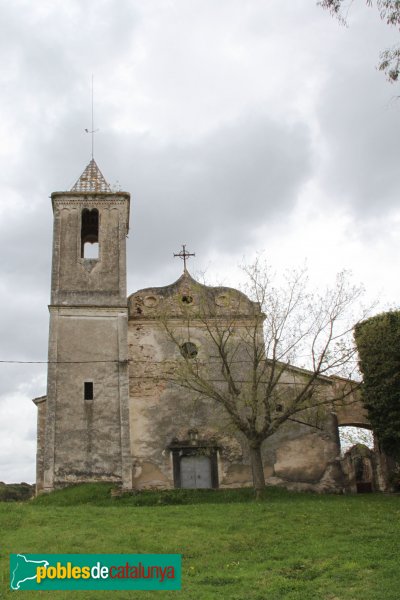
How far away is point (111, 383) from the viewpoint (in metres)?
23.5

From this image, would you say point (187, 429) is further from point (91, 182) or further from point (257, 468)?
point (91, 182)

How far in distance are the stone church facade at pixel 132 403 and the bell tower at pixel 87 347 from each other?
0.04 meters

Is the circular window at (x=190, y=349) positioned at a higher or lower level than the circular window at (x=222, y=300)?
lower

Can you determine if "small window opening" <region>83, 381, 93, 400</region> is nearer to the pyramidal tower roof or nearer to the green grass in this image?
the green grass

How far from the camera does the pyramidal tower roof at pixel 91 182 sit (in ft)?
89.8

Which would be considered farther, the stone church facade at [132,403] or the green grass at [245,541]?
the stone church facade at [132,403]

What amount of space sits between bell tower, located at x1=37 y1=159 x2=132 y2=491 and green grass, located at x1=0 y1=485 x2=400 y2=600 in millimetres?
2699

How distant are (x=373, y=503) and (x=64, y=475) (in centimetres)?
1042

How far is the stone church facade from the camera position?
2248 centimetres

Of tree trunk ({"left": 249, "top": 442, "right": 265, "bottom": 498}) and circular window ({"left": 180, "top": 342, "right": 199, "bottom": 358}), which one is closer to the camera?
tree trunk ({"left": 249, "top": 442, "right": 265, "bottom": 498})

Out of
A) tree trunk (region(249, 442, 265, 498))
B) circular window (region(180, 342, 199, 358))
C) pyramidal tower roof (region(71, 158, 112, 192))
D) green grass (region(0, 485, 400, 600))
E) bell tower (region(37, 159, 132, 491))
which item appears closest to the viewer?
green grass (region(0, 485, 400, 600))

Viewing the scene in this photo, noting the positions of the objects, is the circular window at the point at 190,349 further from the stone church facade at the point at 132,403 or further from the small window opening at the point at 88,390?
the small window opening at the point at 88,390

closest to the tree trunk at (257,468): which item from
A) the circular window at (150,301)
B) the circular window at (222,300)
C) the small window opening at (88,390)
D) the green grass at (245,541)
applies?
the green grass at (245,541)

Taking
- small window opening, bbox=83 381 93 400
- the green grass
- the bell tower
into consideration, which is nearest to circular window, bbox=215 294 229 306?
the bell tower
